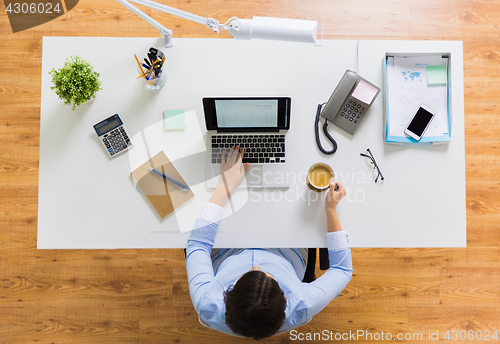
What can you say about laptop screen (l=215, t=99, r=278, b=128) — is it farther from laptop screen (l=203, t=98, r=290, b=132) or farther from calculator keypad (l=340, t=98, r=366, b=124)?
calculator keypad (l=340, t=98, r=366, b=124)

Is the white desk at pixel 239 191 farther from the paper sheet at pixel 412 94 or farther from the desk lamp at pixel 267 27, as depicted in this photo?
the desk lamp at pixel 267 27

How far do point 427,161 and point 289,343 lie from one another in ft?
3.94

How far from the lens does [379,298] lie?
1.76 meters

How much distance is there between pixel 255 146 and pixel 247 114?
0.44 ft

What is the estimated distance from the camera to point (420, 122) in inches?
45.3

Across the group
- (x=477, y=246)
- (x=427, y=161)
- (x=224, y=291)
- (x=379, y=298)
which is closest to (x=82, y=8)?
(x=224, y=291)

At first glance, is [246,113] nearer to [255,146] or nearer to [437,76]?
[255,146]

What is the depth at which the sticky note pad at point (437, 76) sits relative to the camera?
1.17 m

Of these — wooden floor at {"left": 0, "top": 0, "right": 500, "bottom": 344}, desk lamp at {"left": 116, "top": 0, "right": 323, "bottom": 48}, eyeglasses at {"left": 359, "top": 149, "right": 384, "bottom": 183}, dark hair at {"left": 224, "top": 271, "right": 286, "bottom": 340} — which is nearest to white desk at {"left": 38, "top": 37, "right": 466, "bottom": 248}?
eyeglasses at {"left": 359, "top": 149, "right": 384, "bottom": 183}

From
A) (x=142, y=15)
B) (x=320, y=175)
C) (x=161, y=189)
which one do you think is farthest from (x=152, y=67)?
(x=320, y=175)

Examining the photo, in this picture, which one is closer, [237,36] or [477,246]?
[237,36]

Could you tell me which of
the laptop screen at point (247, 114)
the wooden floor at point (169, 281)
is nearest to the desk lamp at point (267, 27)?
the laptop screen at point (247, 114)

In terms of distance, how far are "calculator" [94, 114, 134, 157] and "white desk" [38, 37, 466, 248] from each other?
0.02 metres

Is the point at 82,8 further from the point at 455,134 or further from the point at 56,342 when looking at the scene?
the point at 455,134
